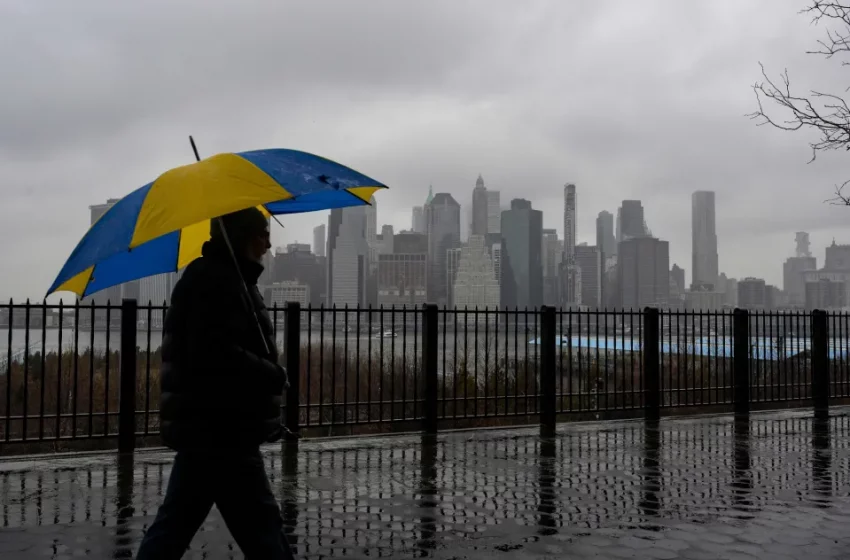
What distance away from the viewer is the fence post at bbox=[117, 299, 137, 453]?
299 inches

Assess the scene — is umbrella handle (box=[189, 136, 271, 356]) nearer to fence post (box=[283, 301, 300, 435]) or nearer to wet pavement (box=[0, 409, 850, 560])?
wet pavement (box=[0, 409, 850, 560])

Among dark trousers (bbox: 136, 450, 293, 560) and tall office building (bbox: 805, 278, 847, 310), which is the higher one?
tall office building (bbox: 805, 278, 847, 310)

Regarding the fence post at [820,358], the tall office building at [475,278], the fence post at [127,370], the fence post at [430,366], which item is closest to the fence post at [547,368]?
the fence post at [430,366]

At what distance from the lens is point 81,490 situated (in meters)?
6.21

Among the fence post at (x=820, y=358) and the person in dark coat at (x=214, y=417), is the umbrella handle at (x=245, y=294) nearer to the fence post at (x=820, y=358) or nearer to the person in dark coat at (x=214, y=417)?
the person in dark coat at (x=214, y=417)

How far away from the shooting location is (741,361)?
11594 mm

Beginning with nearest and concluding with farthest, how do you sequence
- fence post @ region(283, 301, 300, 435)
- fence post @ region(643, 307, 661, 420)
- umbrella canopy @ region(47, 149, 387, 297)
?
umbrella canopy @ region(47, 149, 387, 297)
fence post @ region(283, 301, 300, 435)
fence post @ region(643, 307, 661, 420)

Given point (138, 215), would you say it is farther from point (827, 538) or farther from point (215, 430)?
point (827, 538)

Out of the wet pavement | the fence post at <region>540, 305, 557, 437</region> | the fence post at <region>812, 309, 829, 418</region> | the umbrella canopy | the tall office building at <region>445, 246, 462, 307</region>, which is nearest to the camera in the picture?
the umbrella canopy

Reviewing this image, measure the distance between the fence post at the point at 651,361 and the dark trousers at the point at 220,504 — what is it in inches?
329

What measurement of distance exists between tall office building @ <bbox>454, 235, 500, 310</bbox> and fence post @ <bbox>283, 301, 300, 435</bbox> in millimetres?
20740

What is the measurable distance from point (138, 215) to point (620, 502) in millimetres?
4553

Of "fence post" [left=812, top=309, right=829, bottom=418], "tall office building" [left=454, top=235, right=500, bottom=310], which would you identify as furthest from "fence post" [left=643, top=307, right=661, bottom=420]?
"tall office building" [left=454, top=235, right=500, bottom=310]

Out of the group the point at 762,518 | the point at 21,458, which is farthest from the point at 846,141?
the point at 21,458
